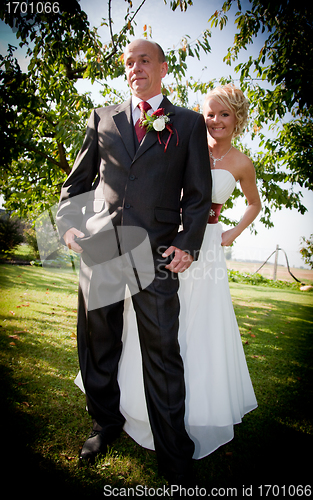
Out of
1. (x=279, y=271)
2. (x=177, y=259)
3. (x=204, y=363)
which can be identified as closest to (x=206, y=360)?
(x=204, y=363)

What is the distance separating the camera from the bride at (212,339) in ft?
6.48

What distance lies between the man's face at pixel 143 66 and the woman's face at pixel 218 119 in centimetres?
56

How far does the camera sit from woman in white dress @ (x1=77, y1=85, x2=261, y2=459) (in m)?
1.97

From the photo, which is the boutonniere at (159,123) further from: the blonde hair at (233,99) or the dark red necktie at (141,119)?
the blonde hair at (233,99)

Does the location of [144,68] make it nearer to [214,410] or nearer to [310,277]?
[214,410]

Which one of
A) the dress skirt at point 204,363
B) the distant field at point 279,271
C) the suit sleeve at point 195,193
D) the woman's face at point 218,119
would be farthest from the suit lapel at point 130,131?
the distant field at point 279,271

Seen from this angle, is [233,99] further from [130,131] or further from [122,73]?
[122,73]

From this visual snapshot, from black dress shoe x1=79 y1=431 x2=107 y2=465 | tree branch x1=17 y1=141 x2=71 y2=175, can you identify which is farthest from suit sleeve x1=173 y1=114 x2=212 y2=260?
tree branch x1=17 y1=141 x2=71 y2=175

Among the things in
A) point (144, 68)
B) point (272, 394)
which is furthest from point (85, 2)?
point (272, 394)

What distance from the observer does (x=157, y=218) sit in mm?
1695

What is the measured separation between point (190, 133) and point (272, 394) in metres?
2.65

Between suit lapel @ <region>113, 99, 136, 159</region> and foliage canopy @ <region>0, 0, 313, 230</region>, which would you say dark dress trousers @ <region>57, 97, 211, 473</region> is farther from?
foliage canopy @ <region>0, 0, 313, 230</region>

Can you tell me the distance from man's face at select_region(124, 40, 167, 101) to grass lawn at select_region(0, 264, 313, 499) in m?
A: 2.40

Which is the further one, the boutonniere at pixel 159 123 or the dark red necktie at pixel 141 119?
the dark red necktie at pixel 141 119
